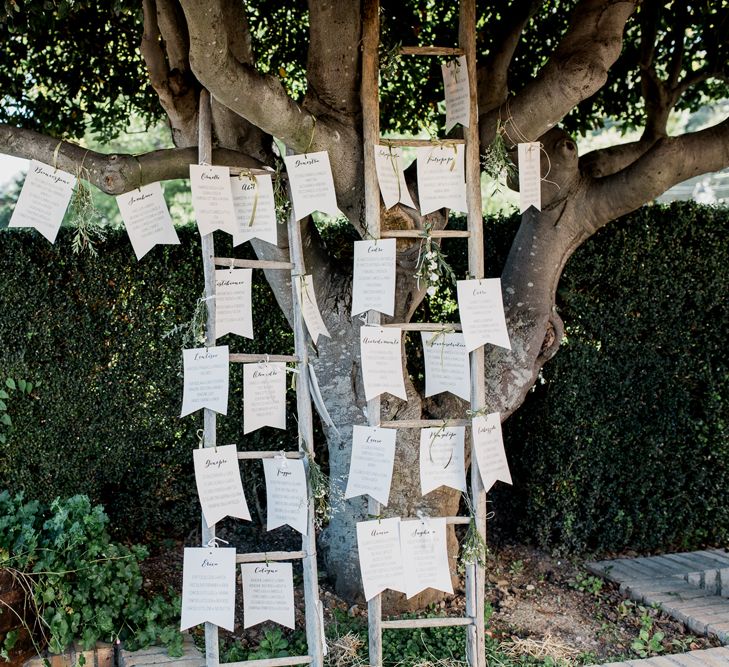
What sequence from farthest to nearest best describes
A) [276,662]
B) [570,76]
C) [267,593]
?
[570,76], [267,593], [276,662]

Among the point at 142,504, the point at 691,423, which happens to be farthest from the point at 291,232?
the point at 691,423

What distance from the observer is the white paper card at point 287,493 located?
293 centimetres

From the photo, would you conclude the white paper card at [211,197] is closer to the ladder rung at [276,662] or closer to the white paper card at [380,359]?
the white paper card at [380,359]

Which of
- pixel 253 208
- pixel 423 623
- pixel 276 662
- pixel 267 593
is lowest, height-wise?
pixel 276 662

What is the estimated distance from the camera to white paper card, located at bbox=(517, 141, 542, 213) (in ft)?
9.96

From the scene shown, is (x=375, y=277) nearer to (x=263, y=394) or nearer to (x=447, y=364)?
(x=447, y=364)

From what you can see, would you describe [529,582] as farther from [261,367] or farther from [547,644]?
[261,367]

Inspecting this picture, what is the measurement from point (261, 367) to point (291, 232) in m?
0.54

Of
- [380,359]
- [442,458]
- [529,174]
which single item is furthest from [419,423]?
[529,174]

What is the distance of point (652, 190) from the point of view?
3.55m

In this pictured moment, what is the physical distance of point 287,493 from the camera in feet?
9.70

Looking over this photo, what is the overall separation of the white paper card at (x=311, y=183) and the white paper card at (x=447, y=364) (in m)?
0.64

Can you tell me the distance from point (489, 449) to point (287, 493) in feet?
2.61

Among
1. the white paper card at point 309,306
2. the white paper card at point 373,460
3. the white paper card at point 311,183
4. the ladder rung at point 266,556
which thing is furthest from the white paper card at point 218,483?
the white paper card at point 311,183
